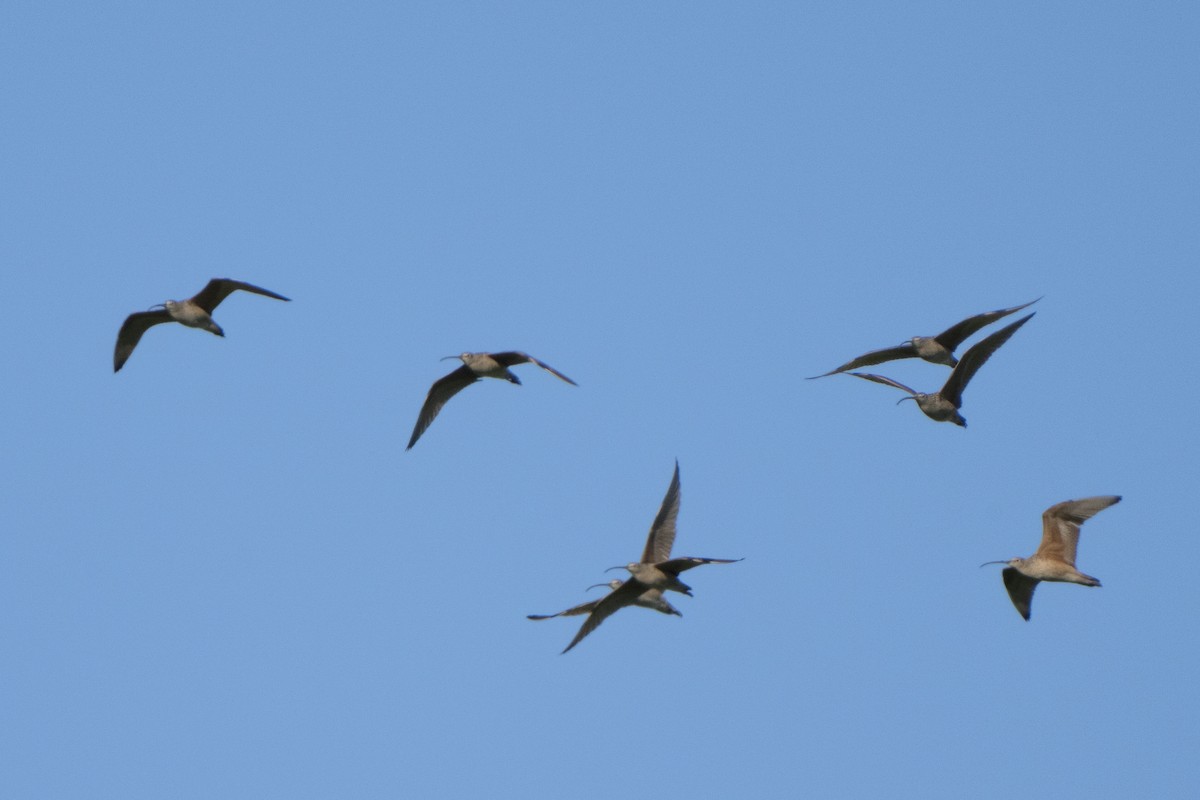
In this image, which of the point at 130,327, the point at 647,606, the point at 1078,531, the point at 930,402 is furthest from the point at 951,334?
the point at 130,327

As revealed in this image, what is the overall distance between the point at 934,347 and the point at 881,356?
1546 mm

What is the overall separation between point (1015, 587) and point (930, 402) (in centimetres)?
350

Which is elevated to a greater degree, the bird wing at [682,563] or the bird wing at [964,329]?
the bird wing at [964,329]

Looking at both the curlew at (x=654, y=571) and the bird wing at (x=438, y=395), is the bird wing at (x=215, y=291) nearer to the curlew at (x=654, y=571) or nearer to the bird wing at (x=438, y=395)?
the bird wing at (x=438, y=395)

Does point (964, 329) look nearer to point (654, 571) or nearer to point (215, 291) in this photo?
point (654, 571)

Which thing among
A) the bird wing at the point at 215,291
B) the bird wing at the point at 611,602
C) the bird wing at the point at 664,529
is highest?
the bird wing at the point at 215,291

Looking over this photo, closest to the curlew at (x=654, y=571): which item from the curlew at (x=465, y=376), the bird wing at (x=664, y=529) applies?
the bird wing at (x=664, y=529)

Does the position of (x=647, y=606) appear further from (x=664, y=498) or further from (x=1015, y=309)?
(x=1015, y=309)

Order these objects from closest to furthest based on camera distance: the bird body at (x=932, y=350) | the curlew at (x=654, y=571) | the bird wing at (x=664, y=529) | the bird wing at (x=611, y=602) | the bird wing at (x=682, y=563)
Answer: the bird wing at (x=682, y=563)
the curlew at (x=654, y=571)
the bird wing at (x=611, y=602)
the bird wing at (x=664, y=529)
the bird body at (x=932, y=350)

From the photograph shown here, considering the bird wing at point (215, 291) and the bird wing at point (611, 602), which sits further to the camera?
the bird wing at point (215, 291)

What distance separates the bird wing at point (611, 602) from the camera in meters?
27.0

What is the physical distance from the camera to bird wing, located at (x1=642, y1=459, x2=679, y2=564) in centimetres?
2791

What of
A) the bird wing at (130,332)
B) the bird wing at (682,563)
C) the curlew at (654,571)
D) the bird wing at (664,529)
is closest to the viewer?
the bird wing at (682,563)

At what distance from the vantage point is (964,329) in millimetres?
29344
